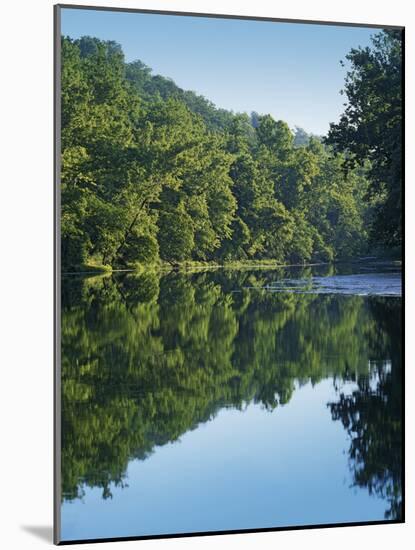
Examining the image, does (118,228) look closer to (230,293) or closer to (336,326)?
(230,293)

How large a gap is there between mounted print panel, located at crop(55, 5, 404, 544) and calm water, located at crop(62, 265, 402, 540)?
0.04 ft

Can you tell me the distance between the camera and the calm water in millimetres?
6996

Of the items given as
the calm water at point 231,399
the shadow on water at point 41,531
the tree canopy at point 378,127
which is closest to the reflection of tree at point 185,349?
the calm water at point 231,399

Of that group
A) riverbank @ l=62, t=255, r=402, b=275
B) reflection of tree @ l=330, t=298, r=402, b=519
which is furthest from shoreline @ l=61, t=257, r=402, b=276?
reflection of tree @ l=330, t=298, r=402, b=519

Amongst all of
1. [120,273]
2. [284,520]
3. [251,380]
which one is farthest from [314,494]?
[120,273]

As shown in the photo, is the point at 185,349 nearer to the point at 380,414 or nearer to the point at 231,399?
the point at 231,399

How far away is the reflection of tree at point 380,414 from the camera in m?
7.38

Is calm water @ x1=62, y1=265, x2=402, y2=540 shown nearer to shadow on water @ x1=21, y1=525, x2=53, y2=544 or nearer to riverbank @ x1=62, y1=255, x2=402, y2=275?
riverbank @ x1=62, y1=255, x2=402, y2=275

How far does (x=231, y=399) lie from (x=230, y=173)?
1628 mm

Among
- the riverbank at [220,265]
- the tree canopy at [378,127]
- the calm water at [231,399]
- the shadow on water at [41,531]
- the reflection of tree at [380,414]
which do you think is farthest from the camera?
the tree canopy at [378,127]

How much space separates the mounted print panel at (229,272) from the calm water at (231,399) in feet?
0.04

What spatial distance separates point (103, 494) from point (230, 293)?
164cm

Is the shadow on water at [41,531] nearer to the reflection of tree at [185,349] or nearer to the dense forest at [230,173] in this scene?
the reflection of tree at [185,349]

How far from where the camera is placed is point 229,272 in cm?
792
